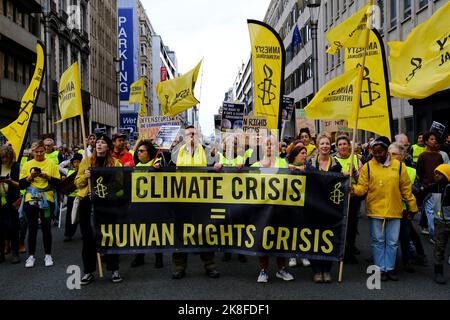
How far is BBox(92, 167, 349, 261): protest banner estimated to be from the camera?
7039mm

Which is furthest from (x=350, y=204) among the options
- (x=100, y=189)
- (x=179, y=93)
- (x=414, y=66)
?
(x=179, y=93)

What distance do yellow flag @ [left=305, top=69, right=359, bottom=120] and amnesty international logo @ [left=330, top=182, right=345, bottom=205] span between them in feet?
3.80

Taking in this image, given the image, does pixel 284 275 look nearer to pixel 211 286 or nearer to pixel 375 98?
pixel 211 286

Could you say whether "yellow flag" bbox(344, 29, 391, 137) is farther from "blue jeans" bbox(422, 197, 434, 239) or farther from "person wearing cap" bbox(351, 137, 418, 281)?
"blue jeans" bbox(422, 197, 434, 239)

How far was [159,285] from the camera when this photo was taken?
6922 millimetres

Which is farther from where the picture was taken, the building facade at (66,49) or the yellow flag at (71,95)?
the building facade at (66,49)

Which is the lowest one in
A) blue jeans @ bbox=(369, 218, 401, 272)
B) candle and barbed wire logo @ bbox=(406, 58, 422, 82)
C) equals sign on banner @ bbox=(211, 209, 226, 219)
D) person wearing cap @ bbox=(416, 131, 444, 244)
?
blue jeans @ bbox=(369, 218, 401, 272)

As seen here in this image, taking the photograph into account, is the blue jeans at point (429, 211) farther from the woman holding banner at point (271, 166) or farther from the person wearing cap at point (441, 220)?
Answer: the woman holding banner at point (271, 166)

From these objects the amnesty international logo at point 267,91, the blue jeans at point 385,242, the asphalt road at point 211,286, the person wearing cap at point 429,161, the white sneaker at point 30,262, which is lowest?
the asphalt road at point 211,286

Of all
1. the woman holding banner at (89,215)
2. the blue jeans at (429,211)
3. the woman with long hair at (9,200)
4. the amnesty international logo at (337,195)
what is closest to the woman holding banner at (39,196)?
the woman with long hair at (9,200)

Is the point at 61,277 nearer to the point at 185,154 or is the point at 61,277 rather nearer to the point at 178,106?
the point at 185,154

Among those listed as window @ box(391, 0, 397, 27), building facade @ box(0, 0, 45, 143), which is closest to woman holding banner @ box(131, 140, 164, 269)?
window @ box(391, 0, 397, 27)

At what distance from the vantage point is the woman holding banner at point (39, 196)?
27.3ft

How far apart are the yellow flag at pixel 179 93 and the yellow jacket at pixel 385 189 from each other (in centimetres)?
889
